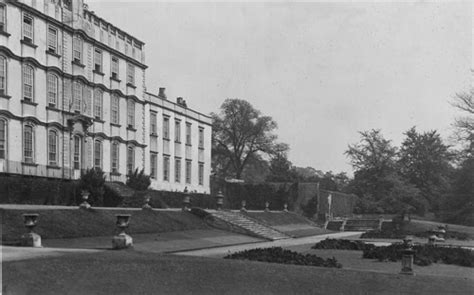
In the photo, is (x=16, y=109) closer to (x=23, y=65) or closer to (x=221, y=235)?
(x=23, y=65)

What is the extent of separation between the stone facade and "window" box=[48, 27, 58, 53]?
0.06 metres

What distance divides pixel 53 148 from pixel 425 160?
52.6 meters

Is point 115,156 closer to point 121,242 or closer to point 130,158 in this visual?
point 130,158

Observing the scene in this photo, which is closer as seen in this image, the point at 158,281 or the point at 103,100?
the point at 158,281

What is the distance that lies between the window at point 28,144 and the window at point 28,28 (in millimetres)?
4949

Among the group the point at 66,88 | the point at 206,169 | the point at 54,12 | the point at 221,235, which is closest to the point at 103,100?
the point at 66,88

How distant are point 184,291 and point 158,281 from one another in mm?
654

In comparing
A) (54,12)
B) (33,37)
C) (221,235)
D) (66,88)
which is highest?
(54,12)

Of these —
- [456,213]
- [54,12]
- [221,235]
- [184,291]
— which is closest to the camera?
[184,291]

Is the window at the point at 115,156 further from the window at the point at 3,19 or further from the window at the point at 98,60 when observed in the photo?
the window at the point at 3,19

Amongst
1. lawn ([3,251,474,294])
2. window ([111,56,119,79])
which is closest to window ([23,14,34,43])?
window ([111,56,119,79])

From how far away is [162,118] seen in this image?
50.1 meters

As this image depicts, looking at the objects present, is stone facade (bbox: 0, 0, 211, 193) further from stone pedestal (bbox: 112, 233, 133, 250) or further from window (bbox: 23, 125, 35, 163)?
stone pedestal (bbox: 112, 233, 133, 250)

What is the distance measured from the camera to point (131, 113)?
44156 millimetres
